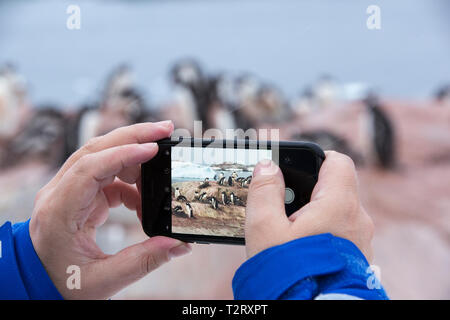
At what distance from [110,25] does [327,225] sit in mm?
818

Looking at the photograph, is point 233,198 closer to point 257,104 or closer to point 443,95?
point 257,104

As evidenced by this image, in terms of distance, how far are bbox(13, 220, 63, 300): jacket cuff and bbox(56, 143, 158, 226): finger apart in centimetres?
4

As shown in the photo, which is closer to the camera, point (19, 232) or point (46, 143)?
point (19, 232)

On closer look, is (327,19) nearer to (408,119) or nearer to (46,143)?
(408,119)

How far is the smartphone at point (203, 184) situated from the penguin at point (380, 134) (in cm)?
63

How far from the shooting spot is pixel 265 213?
9.8 inches

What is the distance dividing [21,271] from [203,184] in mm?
146

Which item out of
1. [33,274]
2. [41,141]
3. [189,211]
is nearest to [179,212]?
[189,211]

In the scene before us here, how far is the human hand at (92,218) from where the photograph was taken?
290 mm

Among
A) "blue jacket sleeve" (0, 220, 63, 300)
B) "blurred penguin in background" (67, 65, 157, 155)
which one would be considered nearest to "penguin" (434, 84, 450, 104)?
"blurred penguin in background" (67, 65, 157, 155)

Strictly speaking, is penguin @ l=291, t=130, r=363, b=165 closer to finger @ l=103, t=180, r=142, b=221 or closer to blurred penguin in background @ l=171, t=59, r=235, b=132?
blurred penguin in background @ l=171, t=59, r=235, b=132
